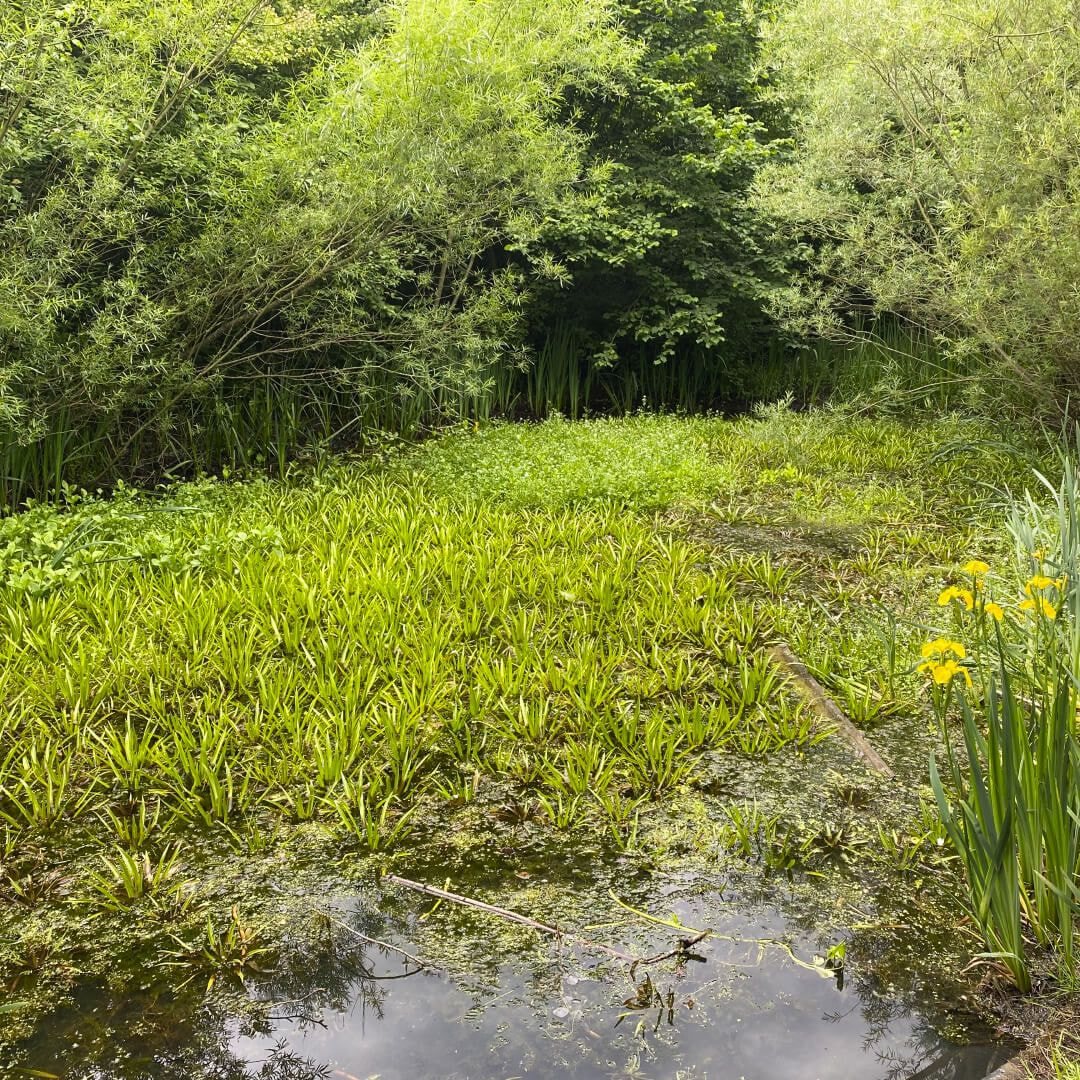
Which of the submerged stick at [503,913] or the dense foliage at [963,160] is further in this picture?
the dense foliage at [963,160]

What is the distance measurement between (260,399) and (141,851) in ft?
16.2

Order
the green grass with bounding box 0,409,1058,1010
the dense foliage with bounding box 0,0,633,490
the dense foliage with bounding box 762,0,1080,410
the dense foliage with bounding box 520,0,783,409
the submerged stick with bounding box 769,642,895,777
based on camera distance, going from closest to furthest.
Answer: the green grass with bounding box 0,409,1058,1010 < the submerged stick with bounding box 769,642,895,777 < the dense foliage with bounding box 0,0,633,490 < the dense foliage with bounding box 762,0,1080,410 < the dense foliage with bounding box 520,0,783,409

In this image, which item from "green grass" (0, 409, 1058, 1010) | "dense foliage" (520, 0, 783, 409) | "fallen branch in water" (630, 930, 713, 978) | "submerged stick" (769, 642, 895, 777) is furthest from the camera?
"dense foliage" (520, 0, 783, 409)

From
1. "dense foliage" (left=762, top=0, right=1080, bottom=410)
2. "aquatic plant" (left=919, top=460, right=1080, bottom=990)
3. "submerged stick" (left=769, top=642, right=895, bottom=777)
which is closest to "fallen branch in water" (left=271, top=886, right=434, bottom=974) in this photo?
"aquatic plant" (left=919, top=460, right=1080, bottom=990)

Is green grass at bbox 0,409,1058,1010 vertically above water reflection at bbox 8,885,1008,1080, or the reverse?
green grass at bbox 0,409,1058,1010

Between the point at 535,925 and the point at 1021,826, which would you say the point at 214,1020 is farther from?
the point at 1021,826

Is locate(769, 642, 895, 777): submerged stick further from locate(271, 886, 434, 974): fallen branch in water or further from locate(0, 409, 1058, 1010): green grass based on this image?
locate(271, 886, 434, 974): fallen branch in water

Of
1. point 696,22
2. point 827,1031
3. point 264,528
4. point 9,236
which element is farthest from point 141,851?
point 696,22

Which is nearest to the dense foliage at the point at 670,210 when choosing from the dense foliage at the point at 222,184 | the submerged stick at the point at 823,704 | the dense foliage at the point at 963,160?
the dense foliage at the point at 963,160

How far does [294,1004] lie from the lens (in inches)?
75.3

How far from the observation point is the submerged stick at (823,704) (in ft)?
9.43

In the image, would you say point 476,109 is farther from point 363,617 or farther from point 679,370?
point 679,370

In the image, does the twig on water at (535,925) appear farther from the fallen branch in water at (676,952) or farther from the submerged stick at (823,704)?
the submerged stick at (823,704)

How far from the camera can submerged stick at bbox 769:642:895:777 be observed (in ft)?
9.43
